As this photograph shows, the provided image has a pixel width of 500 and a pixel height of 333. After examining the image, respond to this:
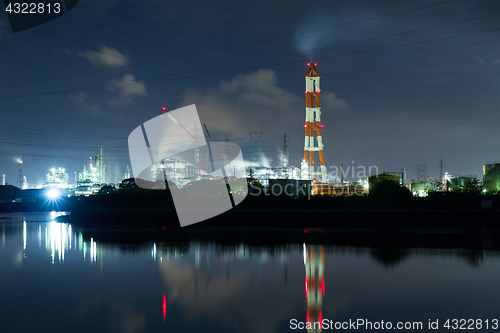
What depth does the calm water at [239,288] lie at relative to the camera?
9.71m

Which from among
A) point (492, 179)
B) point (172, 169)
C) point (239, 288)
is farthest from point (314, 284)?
point (172, 169)

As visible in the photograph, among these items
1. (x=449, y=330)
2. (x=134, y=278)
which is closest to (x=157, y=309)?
(x=134, y=278)

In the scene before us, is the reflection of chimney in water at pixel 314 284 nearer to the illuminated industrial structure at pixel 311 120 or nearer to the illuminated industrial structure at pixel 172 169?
the illuminated industrial structure at pixel 311 120

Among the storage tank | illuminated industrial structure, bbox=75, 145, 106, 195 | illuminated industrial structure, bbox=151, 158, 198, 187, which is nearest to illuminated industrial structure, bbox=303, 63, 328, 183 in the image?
the storage tank

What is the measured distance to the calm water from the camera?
9711 mm

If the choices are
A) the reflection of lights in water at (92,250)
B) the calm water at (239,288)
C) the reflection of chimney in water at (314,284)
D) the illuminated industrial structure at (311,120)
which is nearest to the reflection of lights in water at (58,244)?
the calm water at (239,288)

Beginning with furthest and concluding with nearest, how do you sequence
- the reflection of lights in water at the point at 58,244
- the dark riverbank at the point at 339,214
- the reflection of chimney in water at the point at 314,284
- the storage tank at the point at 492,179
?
the storage tank at the point at 492,179 → the dark riverbank at the point at 339,214 → the reflection of lights in water at the point at 58,244 → the reflection of chimney in water at the point at 314,284

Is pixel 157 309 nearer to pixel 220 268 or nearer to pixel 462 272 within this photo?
pixel 220 268

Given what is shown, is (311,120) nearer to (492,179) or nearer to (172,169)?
(492,179)

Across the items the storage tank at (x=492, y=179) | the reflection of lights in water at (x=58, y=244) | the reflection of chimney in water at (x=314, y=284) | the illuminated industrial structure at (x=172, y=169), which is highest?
the illuminated industrial structure at (x=172, y=169)

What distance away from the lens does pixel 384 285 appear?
42.2ft

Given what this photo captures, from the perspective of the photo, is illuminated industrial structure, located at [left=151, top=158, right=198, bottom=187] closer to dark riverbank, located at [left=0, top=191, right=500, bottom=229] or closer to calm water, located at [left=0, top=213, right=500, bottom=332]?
dark riverbank, located at [left=0, top=191, right=500, bottom=229]

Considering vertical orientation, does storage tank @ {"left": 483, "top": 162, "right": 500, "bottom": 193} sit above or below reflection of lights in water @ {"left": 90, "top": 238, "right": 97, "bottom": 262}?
above

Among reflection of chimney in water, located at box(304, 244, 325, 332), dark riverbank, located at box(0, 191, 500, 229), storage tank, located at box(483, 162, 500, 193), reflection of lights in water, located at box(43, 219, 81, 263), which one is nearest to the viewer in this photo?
reflection of chimney in water, located at box(304, 244, 325, 332)
